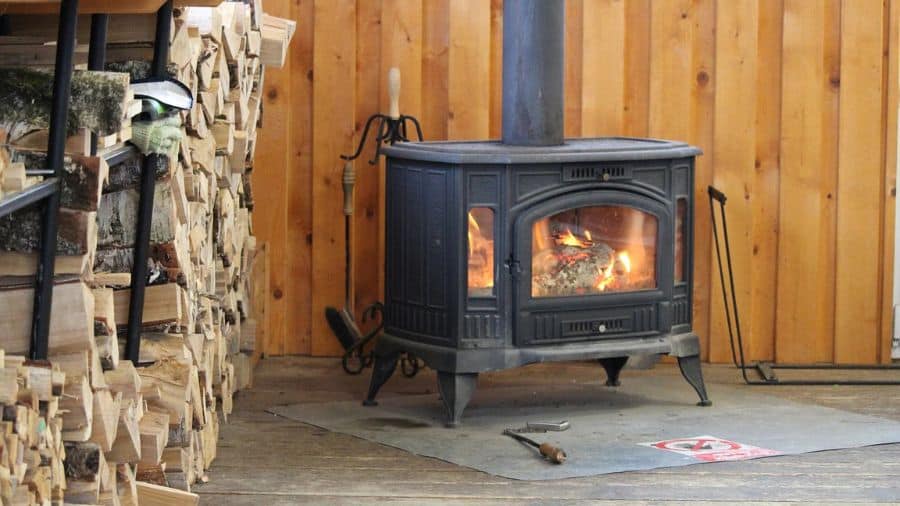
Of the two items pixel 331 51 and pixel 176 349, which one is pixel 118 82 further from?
pixel 331 51

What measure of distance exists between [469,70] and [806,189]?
1284 mm

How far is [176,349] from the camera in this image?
332 centimetres

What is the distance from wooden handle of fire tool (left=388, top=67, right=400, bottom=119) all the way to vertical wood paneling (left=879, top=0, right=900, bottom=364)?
1.75m

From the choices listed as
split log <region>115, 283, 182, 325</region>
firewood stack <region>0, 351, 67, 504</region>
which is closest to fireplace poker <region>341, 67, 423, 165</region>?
split log <region>115, 283, 182, 325</region>

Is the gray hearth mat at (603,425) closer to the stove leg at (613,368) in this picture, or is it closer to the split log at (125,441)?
the stove leg at (613,368)

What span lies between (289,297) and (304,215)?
0.30 meters

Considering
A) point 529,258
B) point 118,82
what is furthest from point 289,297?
point 118,82

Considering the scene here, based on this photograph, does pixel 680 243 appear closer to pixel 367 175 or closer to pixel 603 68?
pixel 603 68

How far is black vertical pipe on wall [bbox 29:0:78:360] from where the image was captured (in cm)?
242

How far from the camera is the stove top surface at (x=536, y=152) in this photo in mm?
4324

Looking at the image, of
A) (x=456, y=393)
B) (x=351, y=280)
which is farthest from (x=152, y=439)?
(x=351, y=280)

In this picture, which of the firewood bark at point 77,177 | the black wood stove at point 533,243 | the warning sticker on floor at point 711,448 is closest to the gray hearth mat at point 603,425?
the warning sticker on floor at point 711,448

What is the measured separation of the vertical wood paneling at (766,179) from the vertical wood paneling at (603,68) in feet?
1.65

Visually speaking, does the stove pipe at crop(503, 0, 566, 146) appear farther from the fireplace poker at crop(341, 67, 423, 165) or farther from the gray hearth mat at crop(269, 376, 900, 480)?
the gray hearth mat at crop(269, 376, 900, 480)
